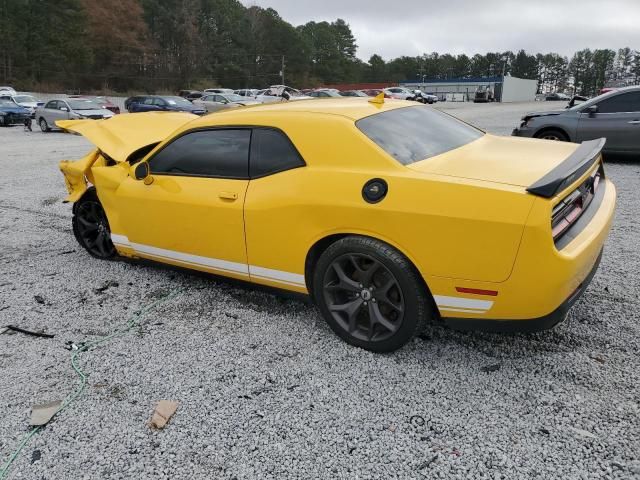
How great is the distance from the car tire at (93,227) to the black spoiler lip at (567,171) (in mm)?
3787

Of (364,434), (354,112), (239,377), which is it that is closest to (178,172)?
(354,112)

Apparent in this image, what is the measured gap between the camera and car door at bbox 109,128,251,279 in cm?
342

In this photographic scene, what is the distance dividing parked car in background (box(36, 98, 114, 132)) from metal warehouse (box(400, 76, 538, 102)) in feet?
182

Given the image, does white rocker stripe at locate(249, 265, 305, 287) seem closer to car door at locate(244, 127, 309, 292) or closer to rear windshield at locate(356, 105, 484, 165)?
car door at locate(244, 127, 309, 292)

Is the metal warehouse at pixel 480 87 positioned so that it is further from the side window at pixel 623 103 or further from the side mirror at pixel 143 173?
the side mirror at pixel 143 173

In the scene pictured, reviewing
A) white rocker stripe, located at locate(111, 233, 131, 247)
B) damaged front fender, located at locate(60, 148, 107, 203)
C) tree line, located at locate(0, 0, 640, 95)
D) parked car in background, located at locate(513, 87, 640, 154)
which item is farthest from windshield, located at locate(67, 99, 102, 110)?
tree line, located at locate(0, 0, 640, 95)

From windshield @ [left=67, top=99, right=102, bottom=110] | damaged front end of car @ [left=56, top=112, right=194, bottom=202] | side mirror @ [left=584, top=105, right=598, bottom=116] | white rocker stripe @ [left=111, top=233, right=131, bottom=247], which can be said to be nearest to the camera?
white rocker stripe @ [left=111, top=233, right=131, bottom=247]

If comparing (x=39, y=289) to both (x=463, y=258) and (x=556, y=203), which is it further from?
(x=556, y=203)

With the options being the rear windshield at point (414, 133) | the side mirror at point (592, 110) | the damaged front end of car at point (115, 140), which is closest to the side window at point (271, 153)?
the rear windshield at point (414, 133)

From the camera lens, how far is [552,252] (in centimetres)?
239

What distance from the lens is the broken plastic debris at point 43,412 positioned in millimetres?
2568

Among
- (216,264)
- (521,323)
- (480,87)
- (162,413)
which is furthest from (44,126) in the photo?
(480,87)

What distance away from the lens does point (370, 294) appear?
2.96 metres

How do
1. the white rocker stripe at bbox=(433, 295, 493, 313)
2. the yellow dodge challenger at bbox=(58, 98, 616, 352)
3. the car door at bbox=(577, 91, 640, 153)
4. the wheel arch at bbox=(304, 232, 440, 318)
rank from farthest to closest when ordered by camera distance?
the car door at bbox=(577, 91, 640, 153) → the wheel arch at bbox=(304, 232, 440, 318) → the white rocker stripe at bbox=(433, 295, 493, 313) → the yellow dodge challenger at bbox=(58, 98, 616, 352)
